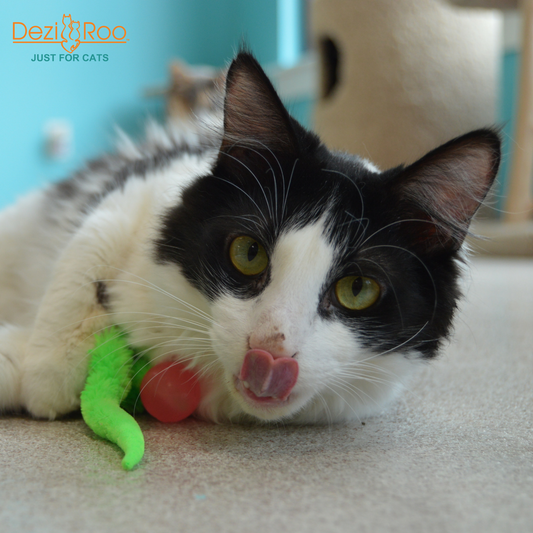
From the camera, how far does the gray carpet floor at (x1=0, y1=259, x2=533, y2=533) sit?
2.17 ft

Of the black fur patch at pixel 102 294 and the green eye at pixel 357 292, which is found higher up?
the green eye at pixel 357 292

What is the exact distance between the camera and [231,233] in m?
0.98

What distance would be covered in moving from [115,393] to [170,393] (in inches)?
3.9

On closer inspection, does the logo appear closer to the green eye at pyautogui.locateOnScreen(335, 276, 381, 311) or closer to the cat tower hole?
the cat tower hole

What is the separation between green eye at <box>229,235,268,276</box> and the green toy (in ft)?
1.01

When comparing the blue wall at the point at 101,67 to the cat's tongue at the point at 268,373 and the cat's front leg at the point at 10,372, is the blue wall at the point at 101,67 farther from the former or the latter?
the cat's tongue at the point at 268,373

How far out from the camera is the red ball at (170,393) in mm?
1034

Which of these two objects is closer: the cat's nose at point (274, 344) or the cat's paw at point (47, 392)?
the cat's nose at point (274, 344)

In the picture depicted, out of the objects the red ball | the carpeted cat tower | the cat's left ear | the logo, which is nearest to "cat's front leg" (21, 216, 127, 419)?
the red ball

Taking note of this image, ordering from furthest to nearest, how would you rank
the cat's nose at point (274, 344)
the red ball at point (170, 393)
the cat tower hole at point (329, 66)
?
1. the cat tower hole at point (329, 66)
2. the red ball at point (170, 393)
3. the cat's nose at point (274, 344)

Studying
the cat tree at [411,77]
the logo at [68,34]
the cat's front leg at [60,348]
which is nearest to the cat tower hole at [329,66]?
the cat tree at [411,77]

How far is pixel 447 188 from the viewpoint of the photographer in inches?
38.7

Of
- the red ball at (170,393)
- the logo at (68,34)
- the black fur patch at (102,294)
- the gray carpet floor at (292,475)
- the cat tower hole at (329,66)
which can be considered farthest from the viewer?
the cat tower hole at (329,66)

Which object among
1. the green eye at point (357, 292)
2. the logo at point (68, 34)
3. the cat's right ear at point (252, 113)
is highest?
the logo at point (68, 34)
